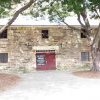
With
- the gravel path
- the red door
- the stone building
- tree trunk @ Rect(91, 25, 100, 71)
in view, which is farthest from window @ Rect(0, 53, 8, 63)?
the gravel path

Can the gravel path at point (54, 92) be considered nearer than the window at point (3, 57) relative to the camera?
Yes

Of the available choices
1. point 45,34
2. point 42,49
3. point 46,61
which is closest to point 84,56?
point 46,61

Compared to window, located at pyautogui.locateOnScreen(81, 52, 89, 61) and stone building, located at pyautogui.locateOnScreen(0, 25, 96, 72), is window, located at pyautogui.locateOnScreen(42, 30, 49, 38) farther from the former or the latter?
window, located at pyautogui.locateOnScreen(81, 52, 89, 61)

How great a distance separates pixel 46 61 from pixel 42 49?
4.77 ft

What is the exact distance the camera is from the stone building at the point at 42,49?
33500mm

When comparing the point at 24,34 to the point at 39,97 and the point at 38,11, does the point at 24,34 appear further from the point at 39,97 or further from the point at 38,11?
the point at 39,97

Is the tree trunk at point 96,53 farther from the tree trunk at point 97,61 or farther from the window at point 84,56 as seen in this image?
the window at point 84,56

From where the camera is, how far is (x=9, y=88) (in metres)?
19.5

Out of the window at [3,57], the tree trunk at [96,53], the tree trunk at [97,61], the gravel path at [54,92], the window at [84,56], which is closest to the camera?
the gravel path at [54,92]

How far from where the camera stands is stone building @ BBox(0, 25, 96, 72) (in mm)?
33500

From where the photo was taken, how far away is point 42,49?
112ft

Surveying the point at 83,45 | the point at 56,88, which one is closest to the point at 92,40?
the point at 83,45

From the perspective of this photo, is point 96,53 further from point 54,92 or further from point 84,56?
point 54,92

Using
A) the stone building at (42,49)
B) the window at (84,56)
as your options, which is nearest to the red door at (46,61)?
the stone building at (42,49)
